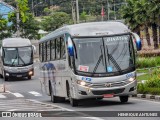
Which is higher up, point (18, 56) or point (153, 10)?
point (153, 10)

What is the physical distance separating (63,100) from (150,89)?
415 cm

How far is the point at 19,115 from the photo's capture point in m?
18.8

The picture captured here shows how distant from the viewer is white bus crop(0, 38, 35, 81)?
51.1m

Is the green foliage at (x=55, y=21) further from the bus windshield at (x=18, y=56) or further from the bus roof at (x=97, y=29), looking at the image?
the bus roof at (x=97, y=29)

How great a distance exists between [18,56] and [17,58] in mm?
195

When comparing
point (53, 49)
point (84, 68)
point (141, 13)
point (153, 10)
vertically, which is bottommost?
point (84, 68)

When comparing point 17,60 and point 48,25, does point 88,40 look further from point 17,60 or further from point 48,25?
point 48,25

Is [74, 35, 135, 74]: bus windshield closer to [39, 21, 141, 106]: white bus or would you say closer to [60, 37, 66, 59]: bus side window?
[39, 21, 141, 106]: white bus

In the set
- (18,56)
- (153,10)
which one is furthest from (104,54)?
(153,10)

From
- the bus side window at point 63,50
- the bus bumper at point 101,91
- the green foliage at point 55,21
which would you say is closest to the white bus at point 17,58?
the bus side window at point 63,50

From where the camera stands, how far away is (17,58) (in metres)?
51.1

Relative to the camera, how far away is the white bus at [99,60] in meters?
21.0

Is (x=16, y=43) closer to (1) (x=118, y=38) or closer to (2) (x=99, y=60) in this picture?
(1) (x=118, y=38)

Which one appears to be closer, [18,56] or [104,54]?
[104,54]
